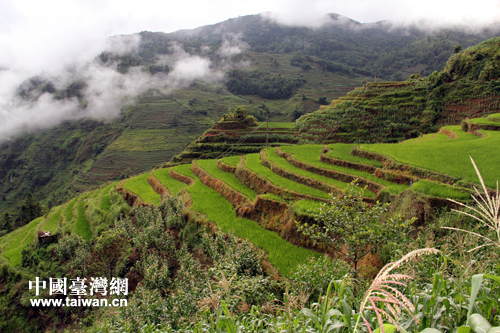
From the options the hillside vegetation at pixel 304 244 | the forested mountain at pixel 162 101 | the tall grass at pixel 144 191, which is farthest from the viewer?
the forested mountain at pixel 162 101

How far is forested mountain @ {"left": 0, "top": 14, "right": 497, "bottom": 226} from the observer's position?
75438 mm

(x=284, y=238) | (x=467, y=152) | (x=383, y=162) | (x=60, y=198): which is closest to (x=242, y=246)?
(x=284, y=238)

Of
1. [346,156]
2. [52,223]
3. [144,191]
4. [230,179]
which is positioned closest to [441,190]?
[346,156]

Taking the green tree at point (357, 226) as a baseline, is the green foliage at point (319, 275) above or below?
below

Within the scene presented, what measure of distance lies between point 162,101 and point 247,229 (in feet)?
361

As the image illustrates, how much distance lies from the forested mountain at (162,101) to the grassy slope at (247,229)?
56.2 metres

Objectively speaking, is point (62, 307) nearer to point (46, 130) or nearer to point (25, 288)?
point (25, 288)

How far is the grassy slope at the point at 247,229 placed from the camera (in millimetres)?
9002

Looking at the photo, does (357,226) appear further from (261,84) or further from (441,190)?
(261,84)

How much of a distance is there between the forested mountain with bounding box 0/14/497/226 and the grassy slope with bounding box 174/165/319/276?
56172 mm

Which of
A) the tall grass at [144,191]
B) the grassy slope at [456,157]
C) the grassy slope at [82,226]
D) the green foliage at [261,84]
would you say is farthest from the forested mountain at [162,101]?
the grassy slope at [456,157]

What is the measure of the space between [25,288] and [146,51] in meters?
211

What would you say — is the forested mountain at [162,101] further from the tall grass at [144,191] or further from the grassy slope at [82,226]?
the tall grass at [144,191]

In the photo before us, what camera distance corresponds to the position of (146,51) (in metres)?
196
